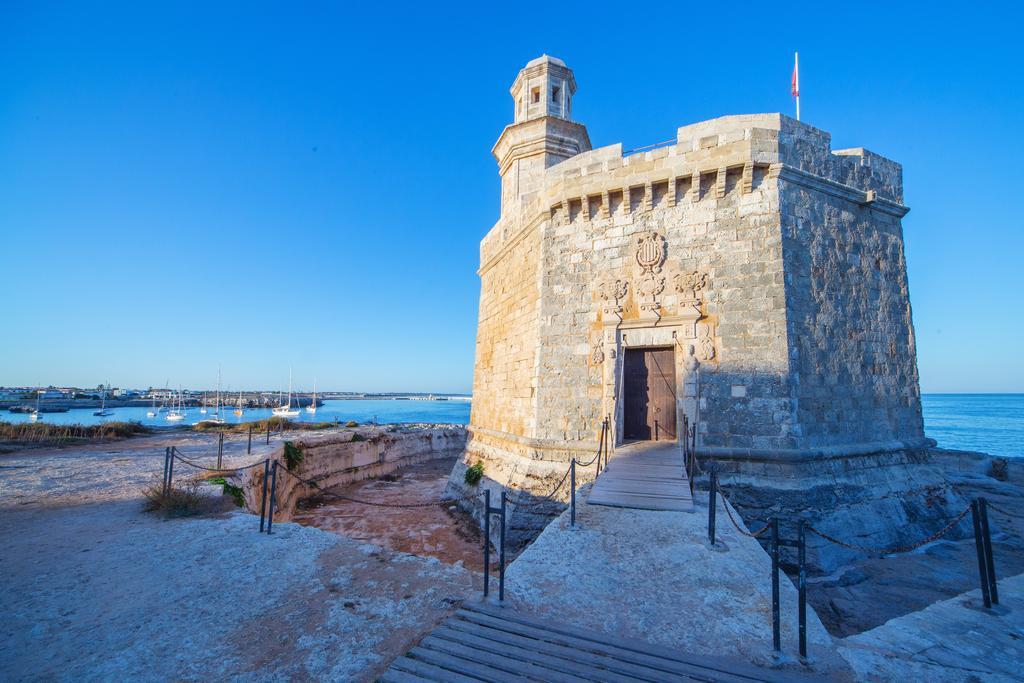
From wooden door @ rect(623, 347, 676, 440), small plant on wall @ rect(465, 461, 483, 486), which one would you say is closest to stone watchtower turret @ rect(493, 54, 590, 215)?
wooden door @ rect(623, 347, 676, 440)

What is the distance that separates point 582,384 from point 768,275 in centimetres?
449

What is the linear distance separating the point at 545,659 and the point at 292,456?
13824 millimetres

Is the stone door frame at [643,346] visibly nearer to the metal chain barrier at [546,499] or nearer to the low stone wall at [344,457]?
the metal chain barrier at [546,499]

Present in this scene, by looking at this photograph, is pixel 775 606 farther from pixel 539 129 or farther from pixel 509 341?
pixel 539 129

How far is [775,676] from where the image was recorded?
317 cm

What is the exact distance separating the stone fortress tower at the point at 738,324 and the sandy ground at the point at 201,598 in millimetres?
4968

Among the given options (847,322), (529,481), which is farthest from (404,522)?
(847,322)

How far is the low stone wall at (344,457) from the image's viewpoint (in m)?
12.5

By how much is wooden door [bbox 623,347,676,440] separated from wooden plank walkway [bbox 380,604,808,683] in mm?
6760

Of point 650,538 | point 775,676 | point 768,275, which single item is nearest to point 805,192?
point 768,275

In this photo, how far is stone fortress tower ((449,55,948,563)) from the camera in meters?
8.61

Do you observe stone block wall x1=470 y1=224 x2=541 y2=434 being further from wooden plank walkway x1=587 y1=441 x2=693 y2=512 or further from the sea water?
the sea water

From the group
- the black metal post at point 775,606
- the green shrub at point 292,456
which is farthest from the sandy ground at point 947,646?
the green shrub at point 292,456

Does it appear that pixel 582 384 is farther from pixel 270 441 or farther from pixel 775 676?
pixel 270 441
